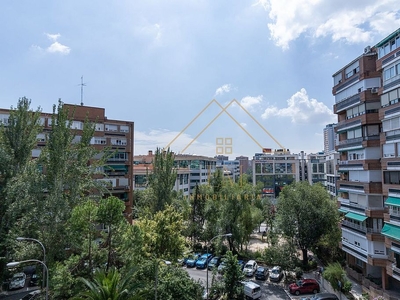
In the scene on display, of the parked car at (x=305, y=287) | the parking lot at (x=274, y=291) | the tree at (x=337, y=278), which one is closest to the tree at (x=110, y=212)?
the parking lot at (x=274, y=291)

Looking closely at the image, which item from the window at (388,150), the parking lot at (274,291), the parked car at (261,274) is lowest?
the parking lot at (274,291)

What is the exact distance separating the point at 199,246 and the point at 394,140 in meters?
25.6

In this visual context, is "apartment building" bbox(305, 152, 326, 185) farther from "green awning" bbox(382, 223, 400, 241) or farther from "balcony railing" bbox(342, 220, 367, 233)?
"green awning" bbox(382, 223, 400, 241)

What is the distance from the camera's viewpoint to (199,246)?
3638 centimetres

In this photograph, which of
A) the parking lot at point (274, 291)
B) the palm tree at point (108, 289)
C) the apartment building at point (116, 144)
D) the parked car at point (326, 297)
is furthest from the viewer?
the apartment building at point (116, 144)

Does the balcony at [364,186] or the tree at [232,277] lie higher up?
the balcony at [364,186]

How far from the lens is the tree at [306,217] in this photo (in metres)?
27.5

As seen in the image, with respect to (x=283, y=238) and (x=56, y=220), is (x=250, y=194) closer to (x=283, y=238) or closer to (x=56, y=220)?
(x=283, y=238)

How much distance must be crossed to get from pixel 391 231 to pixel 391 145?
5.97 meters

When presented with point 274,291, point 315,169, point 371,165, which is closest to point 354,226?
point 371,165

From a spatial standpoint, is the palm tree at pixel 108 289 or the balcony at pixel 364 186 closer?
the palm tree at pixel 108 289

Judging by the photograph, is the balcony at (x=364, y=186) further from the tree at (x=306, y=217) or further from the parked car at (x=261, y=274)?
the parked car at (x=261, y=274)

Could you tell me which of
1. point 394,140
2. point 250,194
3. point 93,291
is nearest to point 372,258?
point 394,140

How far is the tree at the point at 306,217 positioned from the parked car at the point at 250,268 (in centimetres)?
470
